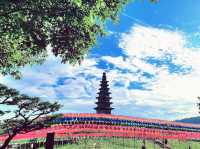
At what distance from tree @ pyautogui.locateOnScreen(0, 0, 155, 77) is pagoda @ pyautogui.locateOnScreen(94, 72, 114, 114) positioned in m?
79.8

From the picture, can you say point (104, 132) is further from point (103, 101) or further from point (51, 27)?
point (103, 101)

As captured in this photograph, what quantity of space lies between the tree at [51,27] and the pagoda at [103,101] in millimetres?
79782

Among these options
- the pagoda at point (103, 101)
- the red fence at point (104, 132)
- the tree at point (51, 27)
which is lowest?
the red fence at point (104, 132)

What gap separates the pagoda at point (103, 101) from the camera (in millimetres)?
103062

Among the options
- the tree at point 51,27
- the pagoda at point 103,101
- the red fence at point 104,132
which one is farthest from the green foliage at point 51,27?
the pagoda at point 103,101

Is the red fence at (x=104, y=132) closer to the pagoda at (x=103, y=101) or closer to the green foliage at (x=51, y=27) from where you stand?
the pagoda at (x=103, y=101)

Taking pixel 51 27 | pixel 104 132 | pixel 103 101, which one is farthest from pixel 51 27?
pixel 103 101

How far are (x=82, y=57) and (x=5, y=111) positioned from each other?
16.8 metres

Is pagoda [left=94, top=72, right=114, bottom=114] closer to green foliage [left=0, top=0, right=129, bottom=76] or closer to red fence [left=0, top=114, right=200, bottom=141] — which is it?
Result: red fence [left=0, top=114, right=200, bottom=141]

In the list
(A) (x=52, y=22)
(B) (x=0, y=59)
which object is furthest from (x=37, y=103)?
(A) (x=52, y=22)

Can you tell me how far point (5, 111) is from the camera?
35.7 meters

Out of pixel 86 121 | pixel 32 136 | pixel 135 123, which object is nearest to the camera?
pixel 32 136

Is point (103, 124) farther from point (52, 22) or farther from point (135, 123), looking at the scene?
point (52, 22)

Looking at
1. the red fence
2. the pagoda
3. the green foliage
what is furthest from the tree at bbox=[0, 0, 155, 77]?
the pagoda
